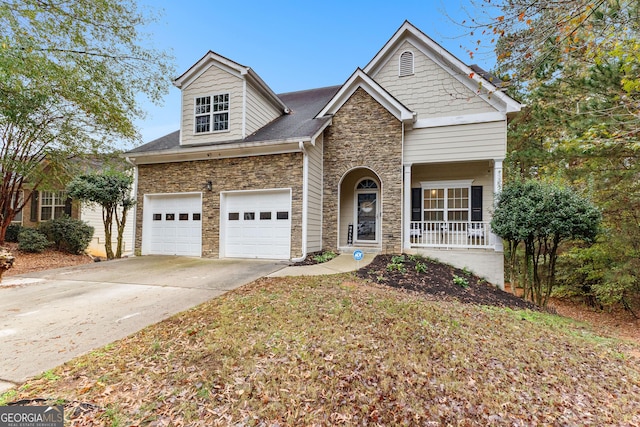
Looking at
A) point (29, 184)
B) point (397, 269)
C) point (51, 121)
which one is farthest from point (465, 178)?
point (29, 184)

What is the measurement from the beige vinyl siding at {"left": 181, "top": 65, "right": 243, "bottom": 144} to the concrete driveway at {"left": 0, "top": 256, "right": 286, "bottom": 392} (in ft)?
15.4

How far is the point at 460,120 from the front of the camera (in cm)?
1012

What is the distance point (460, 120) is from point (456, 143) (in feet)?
2.52

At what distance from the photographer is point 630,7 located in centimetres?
518

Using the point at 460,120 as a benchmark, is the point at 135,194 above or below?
below

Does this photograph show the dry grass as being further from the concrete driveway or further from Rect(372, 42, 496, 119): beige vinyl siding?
Rect(372, 42, 496, 119): beige vinyl siding

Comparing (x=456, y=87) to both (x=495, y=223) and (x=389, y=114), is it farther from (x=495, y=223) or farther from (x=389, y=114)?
(x=495, y=223)

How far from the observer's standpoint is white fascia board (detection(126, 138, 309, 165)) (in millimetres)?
9796

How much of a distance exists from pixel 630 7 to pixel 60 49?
13.7 metres

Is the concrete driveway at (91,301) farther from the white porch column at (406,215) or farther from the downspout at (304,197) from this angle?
the white porch column at (406,215)

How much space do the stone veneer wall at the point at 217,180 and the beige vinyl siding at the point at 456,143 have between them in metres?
4.12

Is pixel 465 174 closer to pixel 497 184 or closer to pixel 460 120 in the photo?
pixel 497 184

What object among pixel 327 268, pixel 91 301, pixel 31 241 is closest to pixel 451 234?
pixel 327 268

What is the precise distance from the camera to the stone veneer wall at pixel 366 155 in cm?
1022
